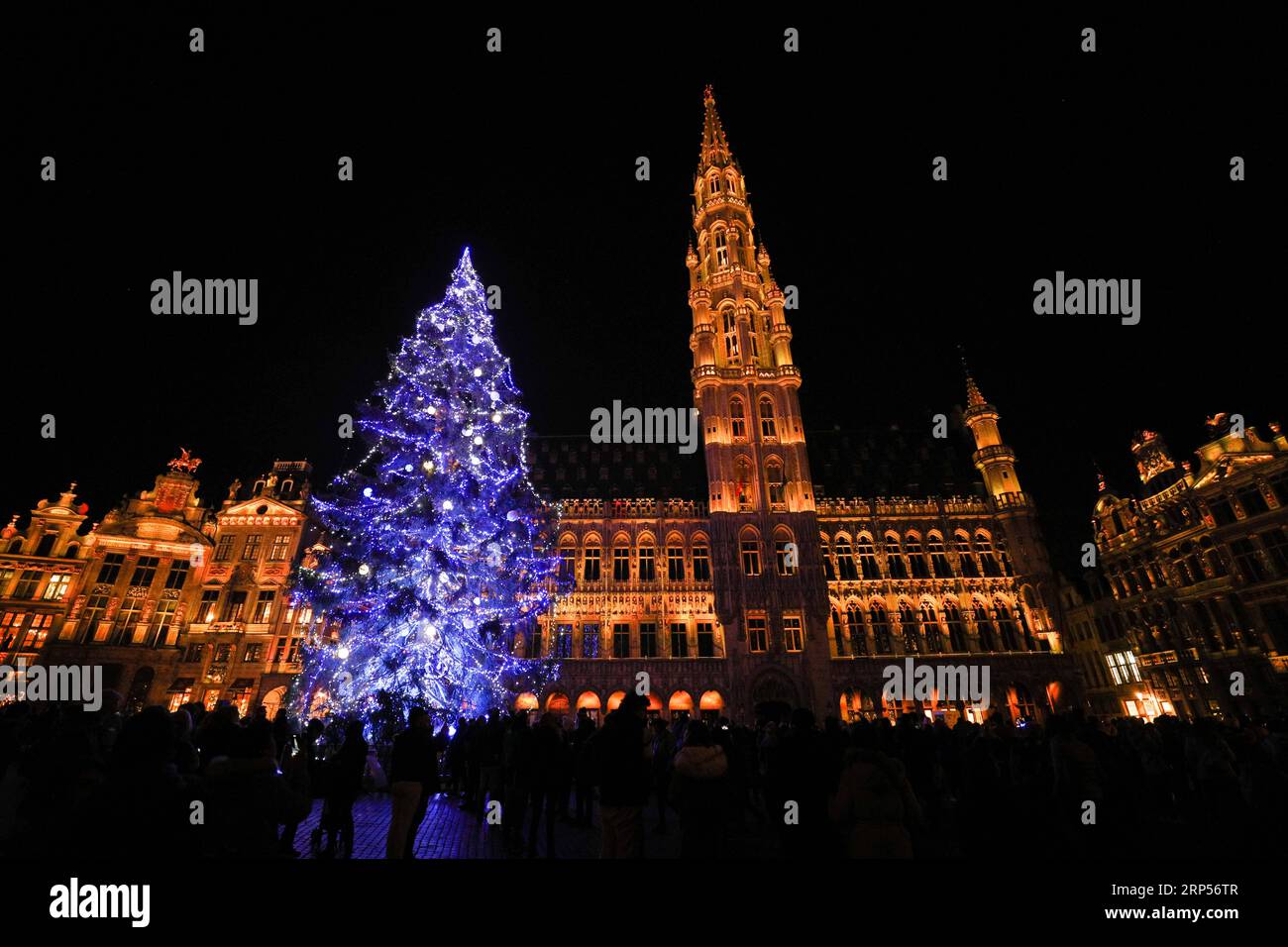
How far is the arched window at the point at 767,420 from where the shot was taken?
37.5 meters

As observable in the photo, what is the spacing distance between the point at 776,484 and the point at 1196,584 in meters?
23.2

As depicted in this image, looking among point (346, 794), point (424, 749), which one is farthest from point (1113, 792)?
point (346, 794)

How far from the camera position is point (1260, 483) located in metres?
28.4

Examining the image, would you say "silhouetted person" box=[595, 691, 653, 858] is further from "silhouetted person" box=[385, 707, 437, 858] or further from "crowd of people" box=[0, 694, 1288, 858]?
"silhouetted person" box=[385, 707, 437, 858]

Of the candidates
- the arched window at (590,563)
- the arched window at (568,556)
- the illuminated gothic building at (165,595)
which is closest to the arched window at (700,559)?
the arched window at (590,563)

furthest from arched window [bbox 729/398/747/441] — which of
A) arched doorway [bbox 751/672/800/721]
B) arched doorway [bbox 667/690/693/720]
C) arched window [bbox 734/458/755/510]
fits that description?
arched doorway [bbox 667/690/693/720]

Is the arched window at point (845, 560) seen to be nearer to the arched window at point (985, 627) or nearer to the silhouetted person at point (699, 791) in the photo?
the arched window at point (985, 627)

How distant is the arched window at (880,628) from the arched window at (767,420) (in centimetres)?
1266

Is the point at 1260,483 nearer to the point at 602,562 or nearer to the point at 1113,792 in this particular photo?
the point at 1113,792

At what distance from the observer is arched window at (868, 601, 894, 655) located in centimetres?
3244

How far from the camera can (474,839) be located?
9.38 meters
